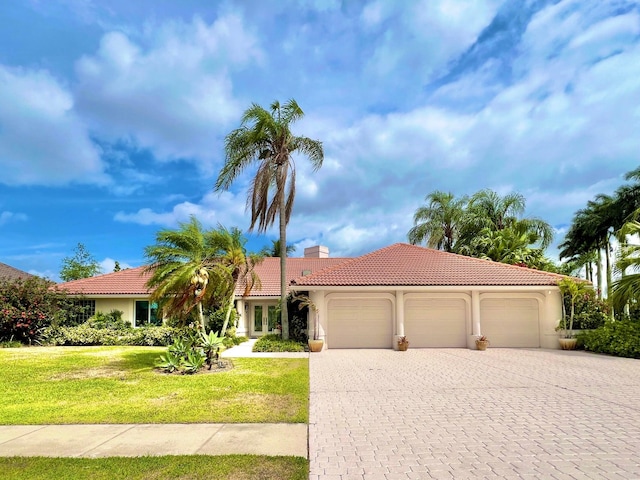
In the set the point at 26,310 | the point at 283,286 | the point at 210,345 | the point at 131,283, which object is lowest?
the point at 210,345

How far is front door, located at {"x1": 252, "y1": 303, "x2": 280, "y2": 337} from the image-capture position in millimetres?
26250

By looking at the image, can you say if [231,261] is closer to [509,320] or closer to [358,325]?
[358,325]

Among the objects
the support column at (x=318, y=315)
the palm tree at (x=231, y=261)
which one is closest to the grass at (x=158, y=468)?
the palm tree at (x=231, y=261)

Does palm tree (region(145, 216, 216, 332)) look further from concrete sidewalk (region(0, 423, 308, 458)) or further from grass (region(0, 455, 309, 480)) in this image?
grass (region(0, 455, 309, 480))

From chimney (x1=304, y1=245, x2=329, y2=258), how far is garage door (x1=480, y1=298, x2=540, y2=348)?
1652cm

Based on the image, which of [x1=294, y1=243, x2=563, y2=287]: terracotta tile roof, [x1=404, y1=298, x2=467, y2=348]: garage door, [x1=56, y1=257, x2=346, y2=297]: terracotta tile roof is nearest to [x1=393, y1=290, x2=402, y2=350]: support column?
[x1=404, y1=298, x2=467, y2=348]: garage door

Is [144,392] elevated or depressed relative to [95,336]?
elevated

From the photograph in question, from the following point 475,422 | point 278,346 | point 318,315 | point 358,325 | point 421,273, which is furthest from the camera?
point 421,273

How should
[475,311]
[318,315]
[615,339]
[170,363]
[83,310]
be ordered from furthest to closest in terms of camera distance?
[83,310]
[475,311]
[318,315]
[615,339]
[170,363]

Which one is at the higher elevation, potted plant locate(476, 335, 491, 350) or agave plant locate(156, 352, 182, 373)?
agave plant locate(156, 352, 182, 373)

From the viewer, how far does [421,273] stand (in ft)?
64.6

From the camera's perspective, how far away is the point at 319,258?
32562 millimetres

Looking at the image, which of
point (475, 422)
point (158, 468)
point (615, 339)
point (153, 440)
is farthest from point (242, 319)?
point (158, 468)

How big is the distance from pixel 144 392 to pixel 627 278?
16918 mm
